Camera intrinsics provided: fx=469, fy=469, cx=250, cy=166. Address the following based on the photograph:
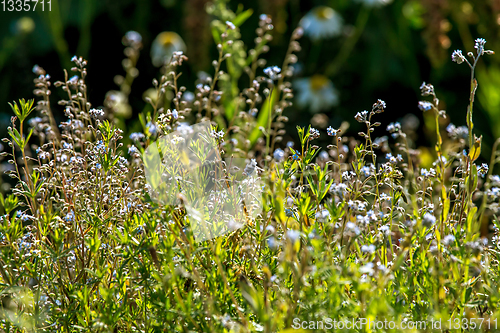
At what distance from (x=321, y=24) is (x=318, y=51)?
45 centimetres

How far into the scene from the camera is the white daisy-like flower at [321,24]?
381 cm

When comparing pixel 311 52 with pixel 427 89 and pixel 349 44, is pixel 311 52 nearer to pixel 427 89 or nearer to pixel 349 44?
pixel 349 44

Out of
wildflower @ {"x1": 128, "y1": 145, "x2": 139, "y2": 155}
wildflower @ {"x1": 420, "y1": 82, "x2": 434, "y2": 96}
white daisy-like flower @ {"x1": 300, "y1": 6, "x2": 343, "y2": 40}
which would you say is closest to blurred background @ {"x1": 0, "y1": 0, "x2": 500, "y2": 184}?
white daisy-like flower @ {"x1": 300, "y1": 6, "x2": 343, "y2": 40}

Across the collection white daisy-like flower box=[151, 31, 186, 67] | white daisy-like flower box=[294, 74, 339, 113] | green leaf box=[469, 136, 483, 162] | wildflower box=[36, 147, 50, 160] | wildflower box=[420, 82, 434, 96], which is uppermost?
white daisy-like flower box=[151, 31, 186, 67]

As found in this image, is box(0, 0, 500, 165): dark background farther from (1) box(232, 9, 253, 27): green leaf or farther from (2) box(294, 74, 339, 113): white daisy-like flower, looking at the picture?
(1) box(232, 9, 253, 27): green leaf

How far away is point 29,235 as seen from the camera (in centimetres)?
108

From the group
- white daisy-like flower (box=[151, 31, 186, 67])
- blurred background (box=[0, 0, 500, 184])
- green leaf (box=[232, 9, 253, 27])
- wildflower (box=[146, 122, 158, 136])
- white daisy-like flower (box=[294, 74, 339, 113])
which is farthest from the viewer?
white daisy-like flower (box=[294, 74, 339, 113])

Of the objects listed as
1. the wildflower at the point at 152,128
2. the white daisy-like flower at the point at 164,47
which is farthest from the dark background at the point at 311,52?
the wildflower at the point at 152,128

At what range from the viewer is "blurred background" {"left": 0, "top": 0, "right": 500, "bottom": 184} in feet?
12.3

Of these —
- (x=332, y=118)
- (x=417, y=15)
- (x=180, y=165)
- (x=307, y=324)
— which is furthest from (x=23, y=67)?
(x=307, y=324)

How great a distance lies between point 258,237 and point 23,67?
365 centimetres

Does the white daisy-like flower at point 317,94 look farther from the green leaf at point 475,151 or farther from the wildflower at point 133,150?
the wildflower at point 133,150

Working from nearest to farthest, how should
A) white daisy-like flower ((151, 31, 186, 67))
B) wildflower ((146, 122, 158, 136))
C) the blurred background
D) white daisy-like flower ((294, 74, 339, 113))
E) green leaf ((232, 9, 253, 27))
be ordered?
1. wildflower ((146, 122, 158, 136))
2. green leaf ((232, 9, 253, 27))
3. white daisy-like flower ((151, 31, 186, 67))
4. the blurred background
5. white daisy-like flower ((294, 74, 339, 113))

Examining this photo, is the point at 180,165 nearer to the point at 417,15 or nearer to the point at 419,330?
the point at 419,330
